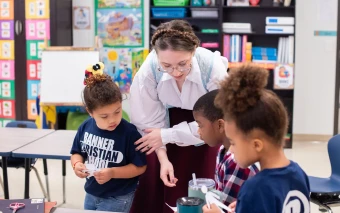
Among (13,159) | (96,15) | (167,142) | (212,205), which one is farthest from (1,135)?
(96,15)

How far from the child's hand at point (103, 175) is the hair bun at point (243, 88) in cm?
92

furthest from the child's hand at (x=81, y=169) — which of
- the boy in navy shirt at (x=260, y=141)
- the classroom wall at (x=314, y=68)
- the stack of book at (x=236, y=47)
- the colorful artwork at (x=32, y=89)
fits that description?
the classroom wall at (x=314, y=68)

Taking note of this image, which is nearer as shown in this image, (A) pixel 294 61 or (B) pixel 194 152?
(B) pixel 194 152

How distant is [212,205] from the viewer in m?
1.35

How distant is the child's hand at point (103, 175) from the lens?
80.7 inches

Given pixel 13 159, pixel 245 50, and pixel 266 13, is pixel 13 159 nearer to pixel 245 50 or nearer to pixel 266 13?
pixel 245 50

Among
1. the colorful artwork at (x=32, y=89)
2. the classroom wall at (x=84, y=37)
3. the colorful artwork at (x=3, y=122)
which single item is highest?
the classroom wall at (x=84, y=37)

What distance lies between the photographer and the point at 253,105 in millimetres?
1237

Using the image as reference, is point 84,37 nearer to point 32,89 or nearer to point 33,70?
point 33,70

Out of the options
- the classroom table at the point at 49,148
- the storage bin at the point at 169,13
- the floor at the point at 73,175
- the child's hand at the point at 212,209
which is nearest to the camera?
the child's hand at the point at 212,209

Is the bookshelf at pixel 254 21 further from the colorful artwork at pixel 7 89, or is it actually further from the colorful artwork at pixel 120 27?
the colorful artwork at pixel 7 89

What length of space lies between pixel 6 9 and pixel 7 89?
36.7 inches

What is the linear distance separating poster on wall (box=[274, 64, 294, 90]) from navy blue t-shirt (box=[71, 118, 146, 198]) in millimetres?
3930

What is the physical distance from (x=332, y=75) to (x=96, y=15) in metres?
3.02
